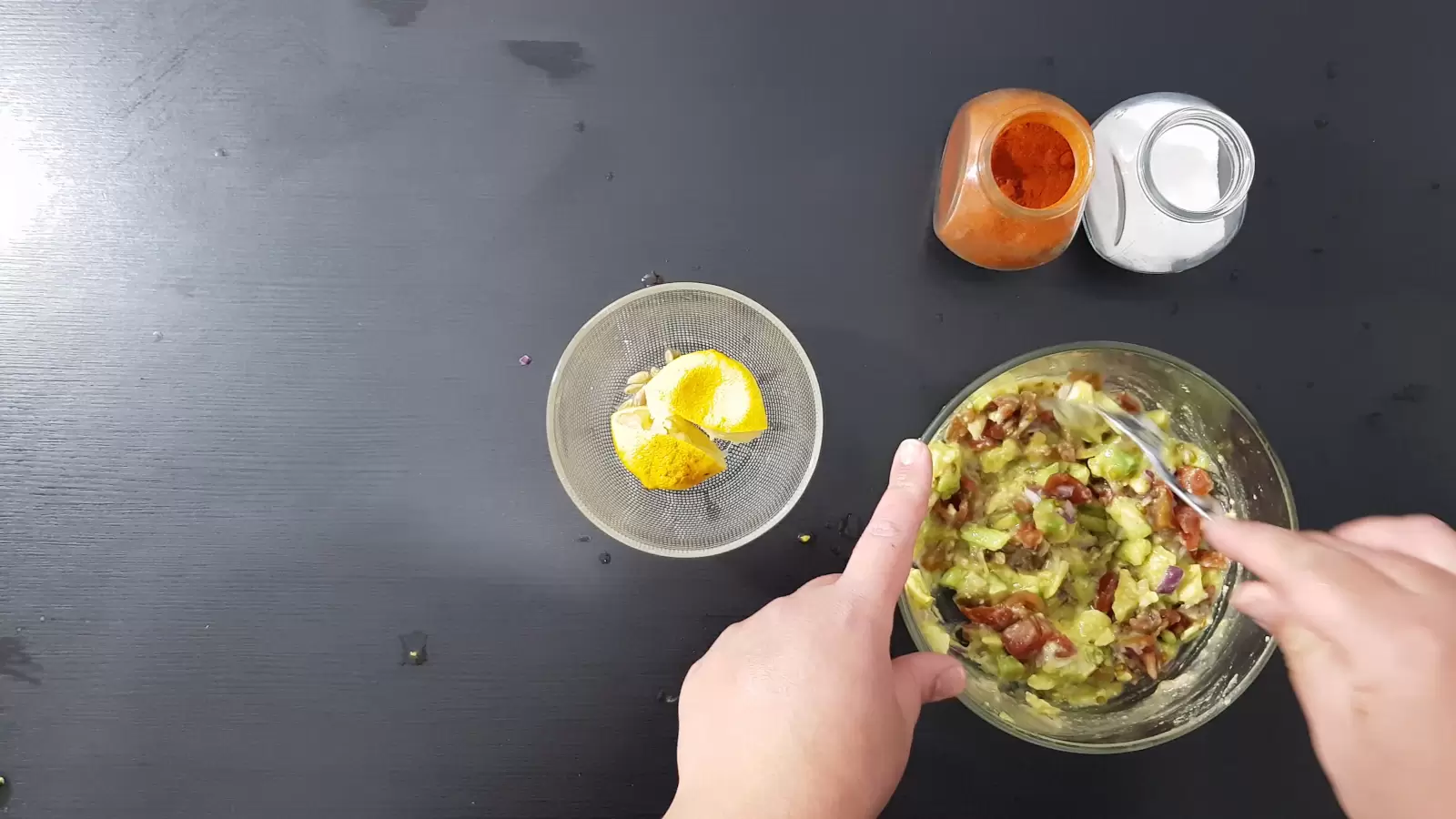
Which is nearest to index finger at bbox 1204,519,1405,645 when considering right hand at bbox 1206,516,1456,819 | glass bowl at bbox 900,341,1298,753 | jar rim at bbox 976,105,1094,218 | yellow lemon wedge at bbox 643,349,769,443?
right hand at bbox 1206,516,1456,819

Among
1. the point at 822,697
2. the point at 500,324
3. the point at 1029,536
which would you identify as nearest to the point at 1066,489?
the point at 1029,536

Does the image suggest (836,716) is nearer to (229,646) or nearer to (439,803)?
(439,803)

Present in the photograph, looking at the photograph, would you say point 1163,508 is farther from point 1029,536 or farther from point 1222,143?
point 1222,143

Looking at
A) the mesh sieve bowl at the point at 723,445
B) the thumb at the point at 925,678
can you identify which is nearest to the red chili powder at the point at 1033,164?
the mesh sieve bowl at the point at 723,445

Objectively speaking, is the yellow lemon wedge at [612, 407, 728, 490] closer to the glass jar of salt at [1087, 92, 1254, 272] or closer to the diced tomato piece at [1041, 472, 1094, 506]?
the diced tomato piece at [1041, 472, 1094, 506]

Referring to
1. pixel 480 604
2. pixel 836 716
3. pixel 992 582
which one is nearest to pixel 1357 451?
pixel 992 582
